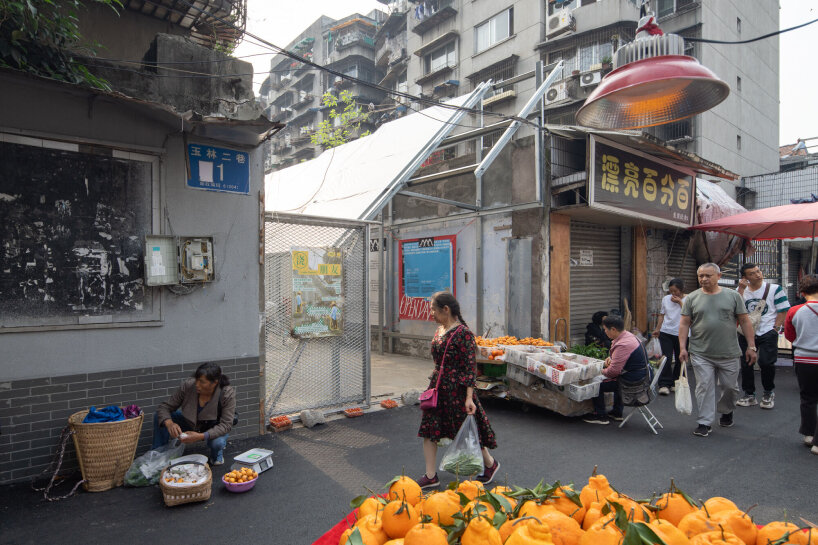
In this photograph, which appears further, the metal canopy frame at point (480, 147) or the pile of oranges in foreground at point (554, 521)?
the metal canopy frame at point (480, 147)

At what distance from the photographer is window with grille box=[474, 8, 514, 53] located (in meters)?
21.2

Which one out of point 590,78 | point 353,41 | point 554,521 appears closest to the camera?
point 554,521

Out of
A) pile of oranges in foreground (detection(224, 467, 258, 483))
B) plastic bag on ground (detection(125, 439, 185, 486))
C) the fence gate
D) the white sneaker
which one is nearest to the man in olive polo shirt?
the white sneaker

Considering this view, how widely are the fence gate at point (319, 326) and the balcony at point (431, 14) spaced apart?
21507 millimetres

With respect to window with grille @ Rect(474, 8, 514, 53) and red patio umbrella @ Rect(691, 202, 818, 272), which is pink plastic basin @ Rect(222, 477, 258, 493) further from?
window with grille @ Rect(474, 8, 514, 53)

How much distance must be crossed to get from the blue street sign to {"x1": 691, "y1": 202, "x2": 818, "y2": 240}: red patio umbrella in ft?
27.2

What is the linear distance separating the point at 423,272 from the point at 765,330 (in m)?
5.83

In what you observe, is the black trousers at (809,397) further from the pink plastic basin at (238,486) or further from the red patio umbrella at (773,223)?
the pink plastic basin at (238,486)

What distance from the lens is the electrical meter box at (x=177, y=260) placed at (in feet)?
14.5

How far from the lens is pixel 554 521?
4.57 feet

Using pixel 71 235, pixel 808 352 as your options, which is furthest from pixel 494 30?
pixel 71 235

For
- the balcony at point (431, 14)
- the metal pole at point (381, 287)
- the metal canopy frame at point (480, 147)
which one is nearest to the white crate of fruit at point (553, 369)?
the metal canopy frame at point (480, 147)

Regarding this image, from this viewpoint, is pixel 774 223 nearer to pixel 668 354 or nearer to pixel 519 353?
pixel 668 354

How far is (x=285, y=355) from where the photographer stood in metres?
5.64
